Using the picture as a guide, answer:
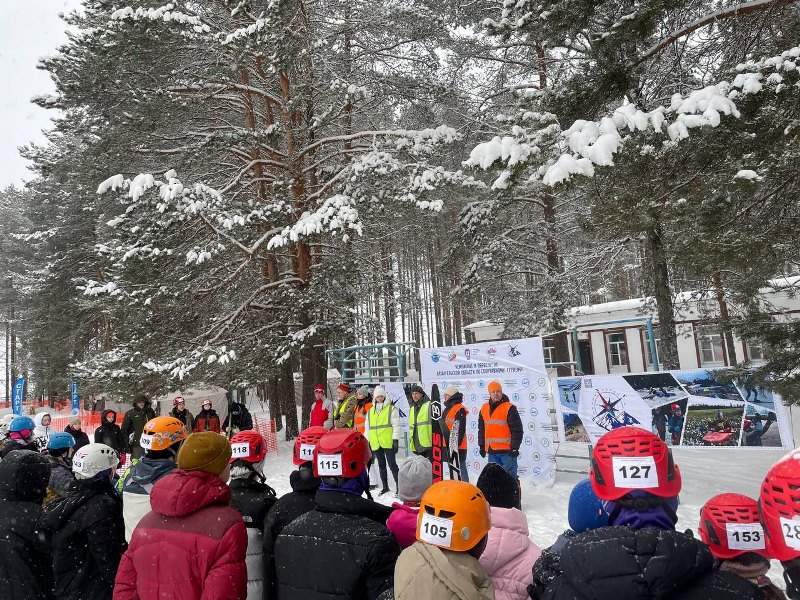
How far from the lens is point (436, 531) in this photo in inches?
71.5

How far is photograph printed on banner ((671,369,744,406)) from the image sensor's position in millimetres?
6594

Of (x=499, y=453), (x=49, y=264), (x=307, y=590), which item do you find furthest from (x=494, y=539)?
(x=49, y=264)

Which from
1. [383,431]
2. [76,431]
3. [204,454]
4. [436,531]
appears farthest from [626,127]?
[76,431]

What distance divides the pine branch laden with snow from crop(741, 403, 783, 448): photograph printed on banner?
161 inches

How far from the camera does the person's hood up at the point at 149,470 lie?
316 cm

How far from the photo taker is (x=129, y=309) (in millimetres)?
11836

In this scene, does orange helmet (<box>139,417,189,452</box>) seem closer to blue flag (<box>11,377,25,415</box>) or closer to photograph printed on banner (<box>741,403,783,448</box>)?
photograph printed on banner (<box>741,403,783,448</box>)

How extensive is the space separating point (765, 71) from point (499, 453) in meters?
5.25

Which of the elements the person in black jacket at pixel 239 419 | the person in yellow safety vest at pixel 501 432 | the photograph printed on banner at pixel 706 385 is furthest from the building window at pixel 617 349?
the person in yellow safety vest at pixel 501 432

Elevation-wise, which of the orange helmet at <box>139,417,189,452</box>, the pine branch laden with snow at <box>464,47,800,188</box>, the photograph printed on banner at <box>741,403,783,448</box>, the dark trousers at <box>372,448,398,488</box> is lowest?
the dark trousers at <box>372,448,398,488</box>

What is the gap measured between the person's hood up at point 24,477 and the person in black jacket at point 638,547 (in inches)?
126

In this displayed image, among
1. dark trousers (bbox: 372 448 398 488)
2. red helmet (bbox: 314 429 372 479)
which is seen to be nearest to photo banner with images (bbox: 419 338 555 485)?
dark trousers (bbox: 372 448 398 488)

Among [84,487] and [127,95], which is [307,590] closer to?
[84,487]

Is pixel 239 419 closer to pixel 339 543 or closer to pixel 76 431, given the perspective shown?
pixel 76 431
